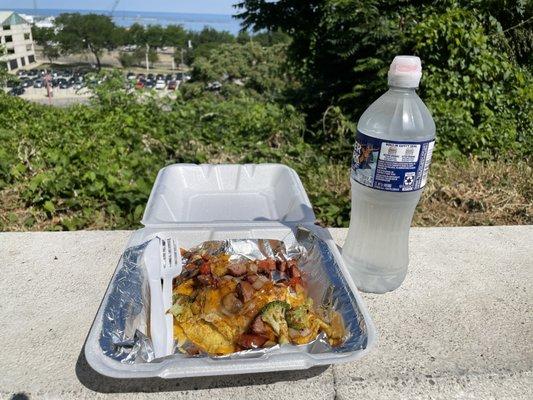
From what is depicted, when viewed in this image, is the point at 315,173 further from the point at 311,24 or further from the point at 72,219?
the point at 311,24

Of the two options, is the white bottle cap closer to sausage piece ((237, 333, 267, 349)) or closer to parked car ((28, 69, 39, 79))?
sausage piece ((237, 333, 267, 349))

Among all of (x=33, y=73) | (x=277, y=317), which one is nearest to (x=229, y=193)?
(x=277, y=317)

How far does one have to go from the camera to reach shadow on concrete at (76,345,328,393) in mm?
1209

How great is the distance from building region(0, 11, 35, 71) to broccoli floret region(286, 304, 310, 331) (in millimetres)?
41906

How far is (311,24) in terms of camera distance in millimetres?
7059

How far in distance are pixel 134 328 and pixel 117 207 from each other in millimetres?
1767

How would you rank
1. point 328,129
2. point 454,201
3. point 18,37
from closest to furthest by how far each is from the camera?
point 454,201 < point 328,129 < point 18,37

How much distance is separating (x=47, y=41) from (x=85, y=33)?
20.2 ft

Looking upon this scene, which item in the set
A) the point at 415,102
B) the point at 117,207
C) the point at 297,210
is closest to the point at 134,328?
the point at 297,210

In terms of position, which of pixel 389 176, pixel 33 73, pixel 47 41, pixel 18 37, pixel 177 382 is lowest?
pixel 33 73

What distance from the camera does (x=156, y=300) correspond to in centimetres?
132

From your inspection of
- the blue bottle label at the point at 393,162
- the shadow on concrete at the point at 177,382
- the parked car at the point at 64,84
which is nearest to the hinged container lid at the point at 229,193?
the blue bottle label at the point at 393,162

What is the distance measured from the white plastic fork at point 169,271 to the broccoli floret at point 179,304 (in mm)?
12

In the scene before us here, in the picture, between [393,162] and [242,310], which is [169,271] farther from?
[393,162]
